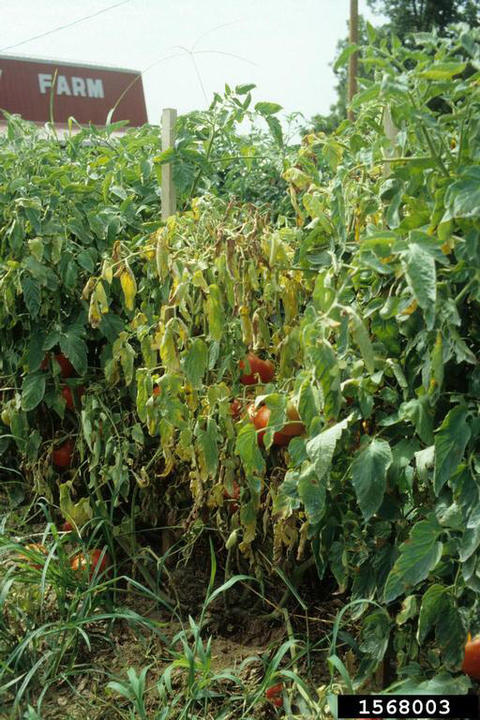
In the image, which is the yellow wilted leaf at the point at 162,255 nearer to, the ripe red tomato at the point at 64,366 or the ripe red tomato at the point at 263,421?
the ripe red tomato at the point at 263,421

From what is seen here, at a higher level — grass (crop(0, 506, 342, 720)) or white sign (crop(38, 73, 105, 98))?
white sign (crop(38, 73, 105, 98))

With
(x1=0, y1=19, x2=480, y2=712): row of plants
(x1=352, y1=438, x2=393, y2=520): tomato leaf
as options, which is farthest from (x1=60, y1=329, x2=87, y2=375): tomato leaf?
(x1=352, y1=438, x2=393, y2=520): tomato leaf

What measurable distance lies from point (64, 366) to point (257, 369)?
2.83 feet

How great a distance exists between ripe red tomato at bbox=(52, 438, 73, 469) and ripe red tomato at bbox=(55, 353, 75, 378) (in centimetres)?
23

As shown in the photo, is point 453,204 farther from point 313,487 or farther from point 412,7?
point 412,7

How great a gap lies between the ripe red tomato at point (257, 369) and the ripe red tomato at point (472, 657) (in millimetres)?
828

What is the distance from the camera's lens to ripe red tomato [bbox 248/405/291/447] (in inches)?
80.9

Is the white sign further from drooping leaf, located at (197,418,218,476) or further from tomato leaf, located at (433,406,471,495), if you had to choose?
tomato leaf, located at (433,406,471,495)

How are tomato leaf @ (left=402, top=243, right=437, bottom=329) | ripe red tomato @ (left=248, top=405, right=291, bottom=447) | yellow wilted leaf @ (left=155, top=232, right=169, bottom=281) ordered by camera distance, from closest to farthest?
tomato leaf @ (left=402, top=243, right=437, bottom=329) → ripe red tomato @ (left=248, top=405, right=291, bottom=447) → yellow wilted leaf @ (left=155, top=232, right=169, bottom=281)

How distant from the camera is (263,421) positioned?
81.0 inches

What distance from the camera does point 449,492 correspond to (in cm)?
173

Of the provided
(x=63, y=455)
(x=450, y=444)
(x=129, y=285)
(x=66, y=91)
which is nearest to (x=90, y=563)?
(x=63, y=455)

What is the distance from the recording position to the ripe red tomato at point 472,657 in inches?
67.9

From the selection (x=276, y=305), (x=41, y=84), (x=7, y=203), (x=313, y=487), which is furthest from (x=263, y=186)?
(x=41, y=84)
